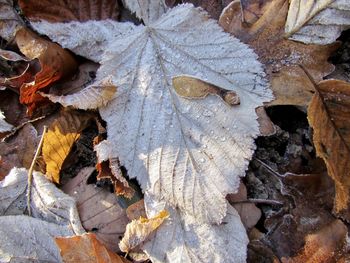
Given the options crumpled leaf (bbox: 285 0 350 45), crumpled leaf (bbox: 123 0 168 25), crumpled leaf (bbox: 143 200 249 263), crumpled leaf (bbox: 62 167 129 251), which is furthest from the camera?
crumpled leaf (bbox: 123 0 168 25)

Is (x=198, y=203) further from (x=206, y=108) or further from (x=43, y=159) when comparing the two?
(x=43, y=159)

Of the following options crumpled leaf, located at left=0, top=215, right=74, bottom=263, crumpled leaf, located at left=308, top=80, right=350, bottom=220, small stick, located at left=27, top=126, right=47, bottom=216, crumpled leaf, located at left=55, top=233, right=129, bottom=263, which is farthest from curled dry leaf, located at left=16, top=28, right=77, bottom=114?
crumpled leaf, located at left=308, top=80, right=350, bottom=220

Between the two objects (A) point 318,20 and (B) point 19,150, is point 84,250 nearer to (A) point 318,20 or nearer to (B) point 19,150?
(B) point 19,150

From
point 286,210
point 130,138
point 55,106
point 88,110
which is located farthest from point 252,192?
point 55,106

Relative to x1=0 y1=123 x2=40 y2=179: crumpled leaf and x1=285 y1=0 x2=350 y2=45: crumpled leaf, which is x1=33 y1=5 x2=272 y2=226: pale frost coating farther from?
x1=0 y1=123 x2=40 y2=179: crumpled leaf

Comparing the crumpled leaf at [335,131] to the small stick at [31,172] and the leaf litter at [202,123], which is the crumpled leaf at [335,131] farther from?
the small stick at [31,172]

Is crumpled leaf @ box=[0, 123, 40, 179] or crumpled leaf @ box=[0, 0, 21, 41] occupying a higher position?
crumpled leaf @ box=[0, 0, 21, 41]
